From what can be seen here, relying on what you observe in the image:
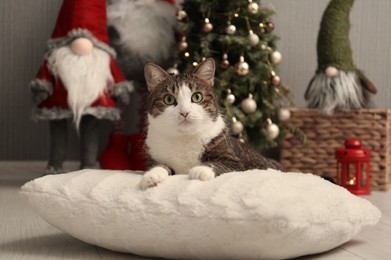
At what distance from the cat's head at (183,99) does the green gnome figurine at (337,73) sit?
1.29 metres

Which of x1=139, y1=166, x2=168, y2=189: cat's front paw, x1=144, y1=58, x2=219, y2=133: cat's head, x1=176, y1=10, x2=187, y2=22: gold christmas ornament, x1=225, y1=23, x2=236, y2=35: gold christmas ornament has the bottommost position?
x1=139, y1=166, x2=168, y2=189: cat's front paw

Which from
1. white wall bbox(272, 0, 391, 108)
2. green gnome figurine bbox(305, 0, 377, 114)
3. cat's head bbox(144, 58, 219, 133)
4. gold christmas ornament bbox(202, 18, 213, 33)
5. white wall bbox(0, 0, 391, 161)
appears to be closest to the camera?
cat's head bbox(144, 58, 219, 133)

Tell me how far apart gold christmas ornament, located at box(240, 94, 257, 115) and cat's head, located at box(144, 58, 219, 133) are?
40.4 inches

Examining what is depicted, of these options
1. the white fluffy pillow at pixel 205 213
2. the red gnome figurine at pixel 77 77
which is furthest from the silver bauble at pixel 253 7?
the white fluffy pillow at pixel 205 213

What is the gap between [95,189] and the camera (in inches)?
56.4

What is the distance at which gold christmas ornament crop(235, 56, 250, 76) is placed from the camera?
104 inches

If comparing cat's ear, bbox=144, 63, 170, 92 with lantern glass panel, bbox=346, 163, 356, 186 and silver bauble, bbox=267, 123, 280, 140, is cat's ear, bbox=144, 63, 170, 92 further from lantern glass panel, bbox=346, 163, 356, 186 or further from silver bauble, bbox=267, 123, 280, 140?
lantern glass panel, bbox=346, 163, 356, 186

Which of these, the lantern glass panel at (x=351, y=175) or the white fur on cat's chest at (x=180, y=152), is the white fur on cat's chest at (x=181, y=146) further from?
the lantern glass panel at (x=351, y=175)

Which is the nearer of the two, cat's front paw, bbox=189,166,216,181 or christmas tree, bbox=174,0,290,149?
cat's front paw, bbox=189,166,216,181

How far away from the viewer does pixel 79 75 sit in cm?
261

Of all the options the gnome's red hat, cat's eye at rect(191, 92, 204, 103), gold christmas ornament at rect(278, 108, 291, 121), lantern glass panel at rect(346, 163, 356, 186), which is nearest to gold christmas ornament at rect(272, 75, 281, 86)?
gold christmas ornament at rect(278, 108, 291, 121)

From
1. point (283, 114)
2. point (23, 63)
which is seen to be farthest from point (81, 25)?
point (283, 114)

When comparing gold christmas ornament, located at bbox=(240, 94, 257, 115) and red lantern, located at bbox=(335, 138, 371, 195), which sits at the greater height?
gold christmas ornament, located at bbox=(240, 94, 257, 115)

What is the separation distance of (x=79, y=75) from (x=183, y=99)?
1157 mm
